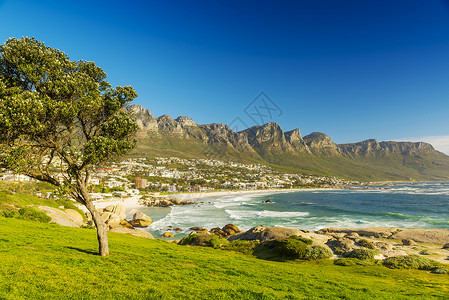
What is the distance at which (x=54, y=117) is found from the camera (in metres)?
11.6

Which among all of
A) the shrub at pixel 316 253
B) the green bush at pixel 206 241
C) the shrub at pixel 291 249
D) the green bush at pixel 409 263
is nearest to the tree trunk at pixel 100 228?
the green bush at pixel 206 241

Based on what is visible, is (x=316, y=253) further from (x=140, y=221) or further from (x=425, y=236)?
(x=140, y=221)

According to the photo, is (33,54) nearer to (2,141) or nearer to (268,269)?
(2,141)

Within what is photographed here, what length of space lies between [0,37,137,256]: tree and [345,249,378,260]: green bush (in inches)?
950

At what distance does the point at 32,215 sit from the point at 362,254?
4170cm

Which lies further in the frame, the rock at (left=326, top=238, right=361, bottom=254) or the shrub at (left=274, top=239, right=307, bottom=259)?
the rock at (left=326, top=238, right=361, bottom=254)

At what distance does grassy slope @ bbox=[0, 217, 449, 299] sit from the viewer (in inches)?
348

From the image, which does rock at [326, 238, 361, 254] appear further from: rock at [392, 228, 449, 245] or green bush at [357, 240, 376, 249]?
rock at [392, 228, 449, 245]

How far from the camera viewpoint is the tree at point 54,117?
1055 centimetres

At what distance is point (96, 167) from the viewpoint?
14227mm

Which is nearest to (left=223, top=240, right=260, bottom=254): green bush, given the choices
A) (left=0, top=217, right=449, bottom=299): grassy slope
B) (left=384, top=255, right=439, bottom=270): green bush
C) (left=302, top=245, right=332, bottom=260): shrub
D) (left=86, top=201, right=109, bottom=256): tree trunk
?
(left=302, top=245, right=332, bottom=260): shrub

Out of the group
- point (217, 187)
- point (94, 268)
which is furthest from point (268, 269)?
point (217, 187)

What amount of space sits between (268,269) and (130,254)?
10502 mm

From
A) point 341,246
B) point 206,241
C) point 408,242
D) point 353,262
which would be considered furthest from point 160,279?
Result: point 408,242
